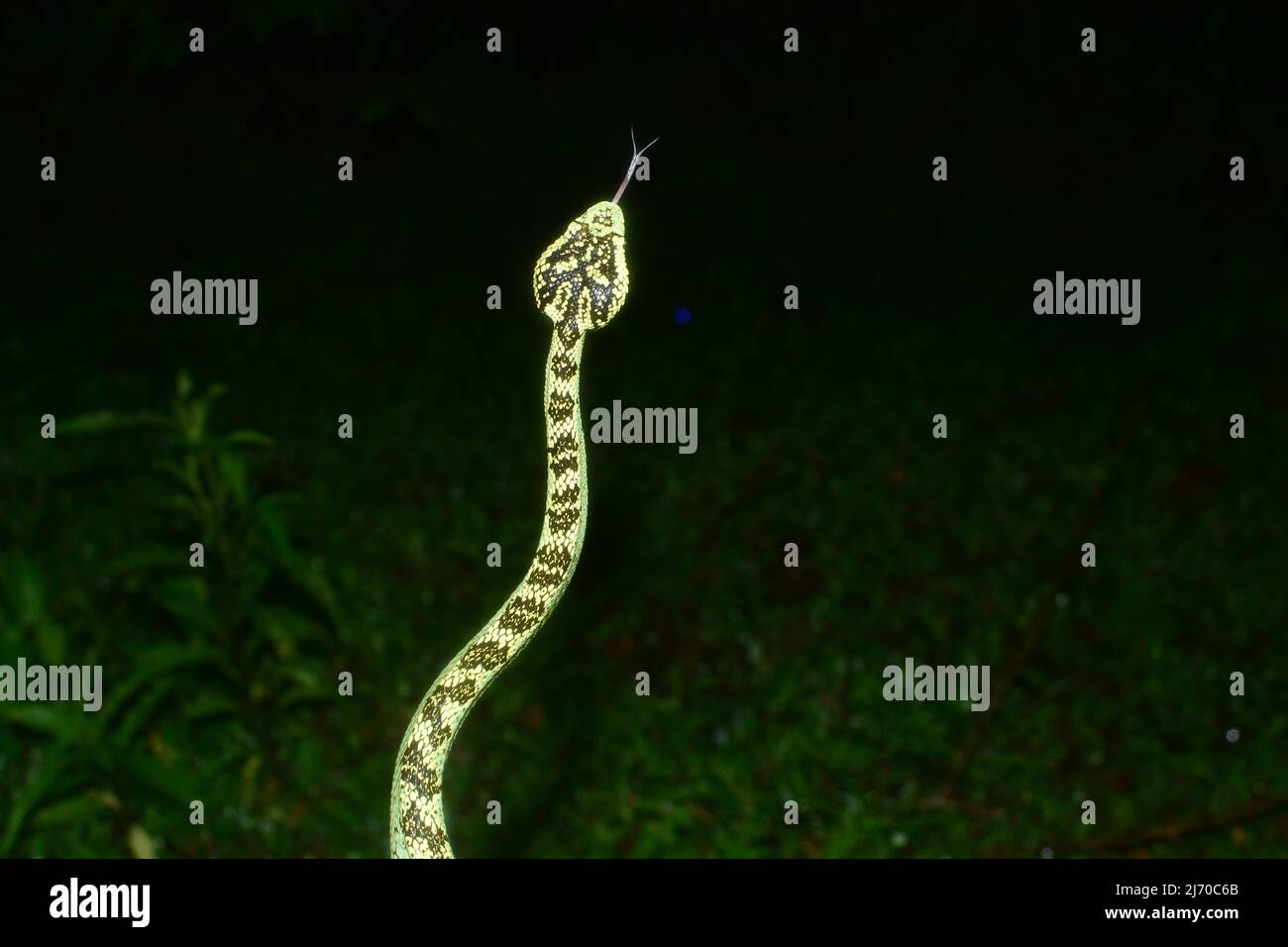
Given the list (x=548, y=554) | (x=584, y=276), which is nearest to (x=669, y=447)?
(x=584, y=276)

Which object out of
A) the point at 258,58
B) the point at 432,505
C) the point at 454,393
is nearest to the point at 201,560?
the point at 432,505

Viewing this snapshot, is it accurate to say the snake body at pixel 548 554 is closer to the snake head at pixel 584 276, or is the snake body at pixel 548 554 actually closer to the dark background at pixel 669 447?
the snake head at pixel 584 276

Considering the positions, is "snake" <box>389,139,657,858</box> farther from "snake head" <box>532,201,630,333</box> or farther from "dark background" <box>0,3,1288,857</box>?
"dark background" <box>0,3,1288,857</box>

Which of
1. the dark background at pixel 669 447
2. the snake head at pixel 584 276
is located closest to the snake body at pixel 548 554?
the snake head at pixel 584 276

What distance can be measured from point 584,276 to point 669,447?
941 centimetres

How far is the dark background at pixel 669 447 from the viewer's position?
7605 millimetres

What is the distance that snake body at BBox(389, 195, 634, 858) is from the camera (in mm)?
1717

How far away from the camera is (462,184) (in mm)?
15727

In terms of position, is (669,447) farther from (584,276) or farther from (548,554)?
(548,554)

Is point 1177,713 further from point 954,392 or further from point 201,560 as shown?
point 201,560

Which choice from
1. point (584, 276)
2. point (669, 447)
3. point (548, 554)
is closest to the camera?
point (548, 554)

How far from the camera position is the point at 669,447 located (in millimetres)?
11352

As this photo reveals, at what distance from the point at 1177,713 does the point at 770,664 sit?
9.35ft

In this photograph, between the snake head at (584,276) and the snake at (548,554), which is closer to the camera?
the snake at (548,554)
